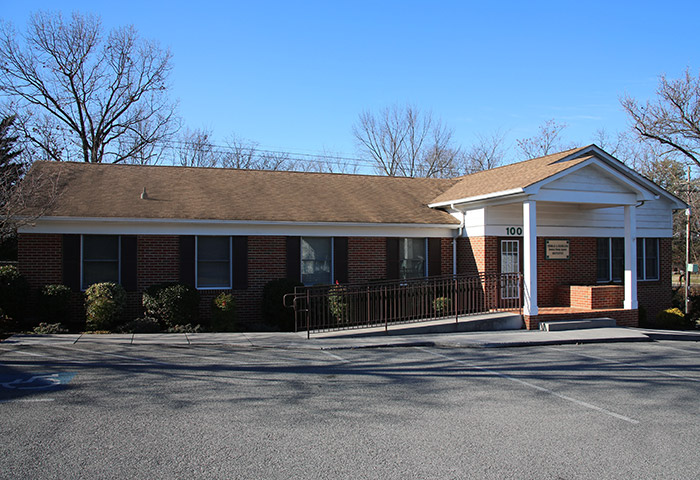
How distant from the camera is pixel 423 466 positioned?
17.5 feet

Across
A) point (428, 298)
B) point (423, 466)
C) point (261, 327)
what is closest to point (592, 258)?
point (428, 298)

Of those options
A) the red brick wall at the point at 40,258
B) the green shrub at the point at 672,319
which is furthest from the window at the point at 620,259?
the red brick wall at the point at 40,258

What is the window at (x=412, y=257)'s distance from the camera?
59.2 feet

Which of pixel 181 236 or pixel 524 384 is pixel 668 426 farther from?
pixel 181 236

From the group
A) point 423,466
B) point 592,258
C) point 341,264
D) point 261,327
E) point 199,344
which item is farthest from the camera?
point 592,258

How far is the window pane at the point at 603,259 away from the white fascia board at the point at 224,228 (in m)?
5.13

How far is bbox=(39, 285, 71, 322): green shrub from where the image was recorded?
1428cm

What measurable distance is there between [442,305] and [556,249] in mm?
4916

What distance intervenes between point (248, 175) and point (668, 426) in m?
16.0

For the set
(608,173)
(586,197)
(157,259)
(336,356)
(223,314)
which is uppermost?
(608,173)

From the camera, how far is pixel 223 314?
14828 millimetres

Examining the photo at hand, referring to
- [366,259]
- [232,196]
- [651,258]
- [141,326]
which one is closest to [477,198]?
[366,259]

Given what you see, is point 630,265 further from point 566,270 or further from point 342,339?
point 342,339

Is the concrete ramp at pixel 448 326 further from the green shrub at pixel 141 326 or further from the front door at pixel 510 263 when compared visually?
the green shrub at pixel 141 326
